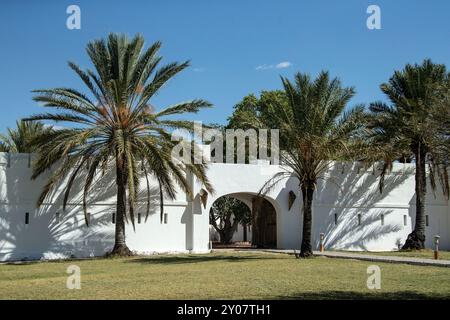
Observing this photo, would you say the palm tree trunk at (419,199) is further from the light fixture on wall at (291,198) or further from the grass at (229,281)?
the grass at (229,281)

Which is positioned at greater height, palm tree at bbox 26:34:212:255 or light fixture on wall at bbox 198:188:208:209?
palm tree at bbox 26:34:212:255

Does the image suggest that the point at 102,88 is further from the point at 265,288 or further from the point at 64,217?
the point at 265,288

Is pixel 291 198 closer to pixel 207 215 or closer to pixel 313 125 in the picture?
pixel 207 215

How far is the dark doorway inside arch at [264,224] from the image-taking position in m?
28.2

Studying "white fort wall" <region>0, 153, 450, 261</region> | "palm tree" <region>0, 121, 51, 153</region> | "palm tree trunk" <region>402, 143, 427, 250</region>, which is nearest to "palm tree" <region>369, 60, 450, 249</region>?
"palm tree trunk" <region>402, 143, 427, 250</region>

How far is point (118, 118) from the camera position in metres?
21.8

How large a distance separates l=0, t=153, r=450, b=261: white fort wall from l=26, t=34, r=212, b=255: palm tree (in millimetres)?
1750

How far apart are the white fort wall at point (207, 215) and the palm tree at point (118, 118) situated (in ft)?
5.74

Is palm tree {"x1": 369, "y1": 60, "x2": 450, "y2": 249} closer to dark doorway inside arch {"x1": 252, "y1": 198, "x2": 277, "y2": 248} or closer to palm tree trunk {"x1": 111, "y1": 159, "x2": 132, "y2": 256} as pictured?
dark doorway inside arch {"x1": 252, "y1": 198, "x2": 277, "y2": 248}

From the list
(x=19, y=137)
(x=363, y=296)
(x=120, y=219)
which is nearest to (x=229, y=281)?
(x=363, y=296)

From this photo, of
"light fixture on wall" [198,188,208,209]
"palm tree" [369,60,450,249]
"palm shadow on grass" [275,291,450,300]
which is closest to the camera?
"palm shadow on grass" [275,291,450,300]

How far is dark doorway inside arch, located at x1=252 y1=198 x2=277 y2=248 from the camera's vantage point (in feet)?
92.6

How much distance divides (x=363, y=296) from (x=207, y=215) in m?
15.5
